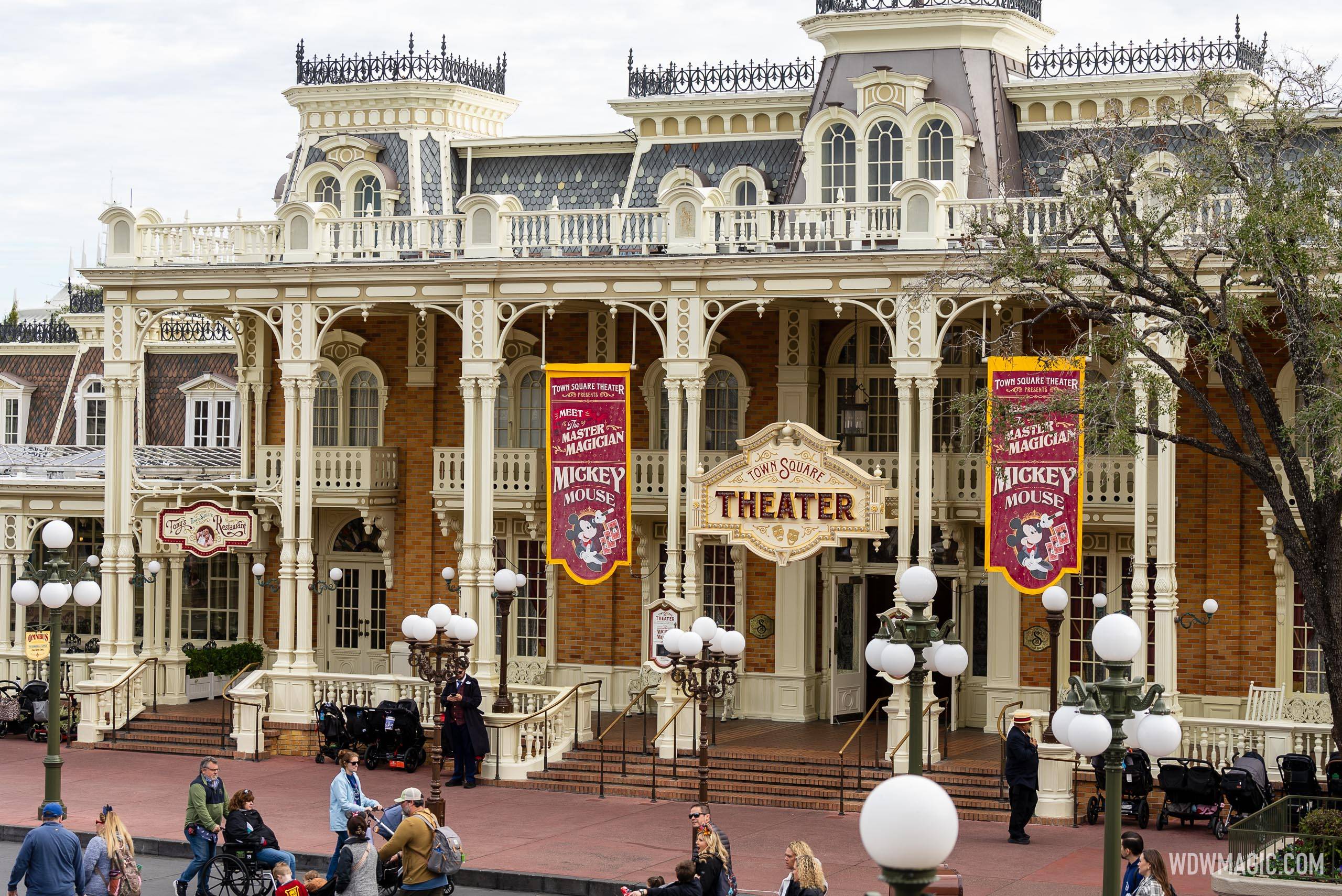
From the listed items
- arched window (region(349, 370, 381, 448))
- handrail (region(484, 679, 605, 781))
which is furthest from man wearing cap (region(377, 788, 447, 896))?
arched window (region(349, 370, 381, 448))

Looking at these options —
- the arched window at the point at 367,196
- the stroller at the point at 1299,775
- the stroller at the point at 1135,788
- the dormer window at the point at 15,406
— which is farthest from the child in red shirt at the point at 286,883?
the dormer window at the point at 15,406

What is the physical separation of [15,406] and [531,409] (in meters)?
13.6

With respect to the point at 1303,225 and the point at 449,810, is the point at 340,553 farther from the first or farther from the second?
the point at 1303,225

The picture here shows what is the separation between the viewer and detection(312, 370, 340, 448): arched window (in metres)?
30.9

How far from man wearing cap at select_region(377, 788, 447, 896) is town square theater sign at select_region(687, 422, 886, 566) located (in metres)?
9.12

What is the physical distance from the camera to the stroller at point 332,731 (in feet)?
85.6

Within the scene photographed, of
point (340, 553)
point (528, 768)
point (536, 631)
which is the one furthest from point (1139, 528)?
point (340, 553)

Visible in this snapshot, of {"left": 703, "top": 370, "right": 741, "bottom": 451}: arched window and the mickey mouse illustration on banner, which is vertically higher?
{"left": 703, "top": 370, "right": 741, "bottom": 451}: arched window

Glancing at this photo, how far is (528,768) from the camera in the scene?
25.0m

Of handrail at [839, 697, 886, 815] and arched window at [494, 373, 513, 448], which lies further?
arched window at [494, 373, 513, 448]

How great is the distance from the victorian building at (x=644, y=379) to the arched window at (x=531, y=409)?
5 centimetres

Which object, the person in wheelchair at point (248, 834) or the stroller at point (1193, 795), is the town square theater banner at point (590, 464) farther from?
the person in wheelchair at point (248, 834)


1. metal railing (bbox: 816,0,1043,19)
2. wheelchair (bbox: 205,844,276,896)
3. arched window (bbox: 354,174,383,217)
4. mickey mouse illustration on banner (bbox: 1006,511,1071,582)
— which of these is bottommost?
wheelchair (bbox: 205,844,276,896)

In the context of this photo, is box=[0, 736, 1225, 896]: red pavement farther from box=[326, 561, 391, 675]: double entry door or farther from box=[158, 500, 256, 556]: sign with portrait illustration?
box=[326, 561, 391, 675]: double entry door
